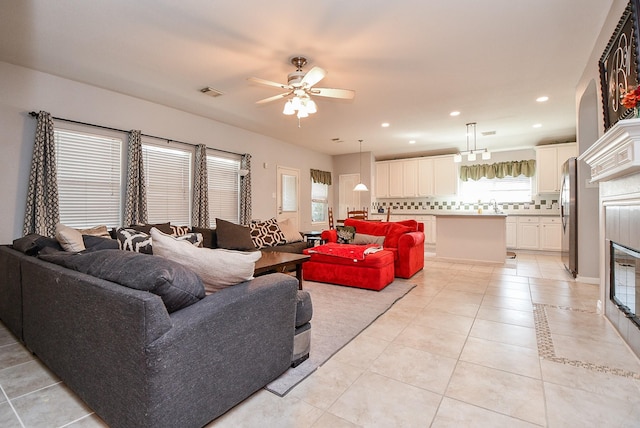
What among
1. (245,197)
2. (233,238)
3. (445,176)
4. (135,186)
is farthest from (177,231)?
(445,176)

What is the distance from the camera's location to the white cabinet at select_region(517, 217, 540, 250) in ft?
21.9

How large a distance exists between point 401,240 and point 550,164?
4531 mm

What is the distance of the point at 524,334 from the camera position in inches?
99.2

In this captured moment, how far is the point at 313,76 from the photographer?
113 inches

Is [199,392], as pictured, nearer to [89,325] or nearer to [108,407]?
[108,407]

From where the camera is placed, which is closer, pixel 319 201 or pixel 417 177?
pixel 417 177

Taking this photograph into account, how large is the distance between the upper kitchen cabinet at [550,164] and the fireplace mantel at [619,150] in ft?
15.2

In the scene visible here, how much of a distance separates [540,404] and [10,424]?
2.69m

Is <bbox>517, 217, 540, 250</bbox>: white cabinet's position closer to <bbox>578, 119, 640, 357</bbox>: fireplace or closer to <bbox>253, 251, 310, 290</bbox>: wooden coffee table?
<bbox>578, 119, 640, 357</bbox>: fireplace

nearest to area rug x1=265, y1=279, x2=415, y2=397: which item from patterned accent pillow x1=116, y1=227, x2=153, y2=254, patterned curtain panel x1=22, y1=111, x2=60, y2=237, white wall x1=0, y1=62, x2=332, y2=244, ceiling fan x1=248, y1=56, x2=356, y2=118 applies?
patterned accent pillow x1=116, y1=227, x2=153, y2=254

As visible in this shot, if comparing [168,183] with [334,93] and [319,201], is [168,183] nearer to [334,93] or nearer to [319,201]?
[334,93]

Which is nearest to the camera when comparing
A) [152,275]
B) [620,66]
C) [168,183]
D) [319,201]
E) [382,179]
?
[152,275]

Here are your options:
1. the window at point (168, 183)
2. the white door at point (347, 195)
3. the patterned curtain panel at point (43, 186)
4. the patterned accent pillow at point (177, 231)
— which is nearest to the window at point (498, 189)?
the white door at point (347, 195)

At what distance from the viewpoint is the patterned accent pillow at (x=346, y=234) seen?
492 cm
